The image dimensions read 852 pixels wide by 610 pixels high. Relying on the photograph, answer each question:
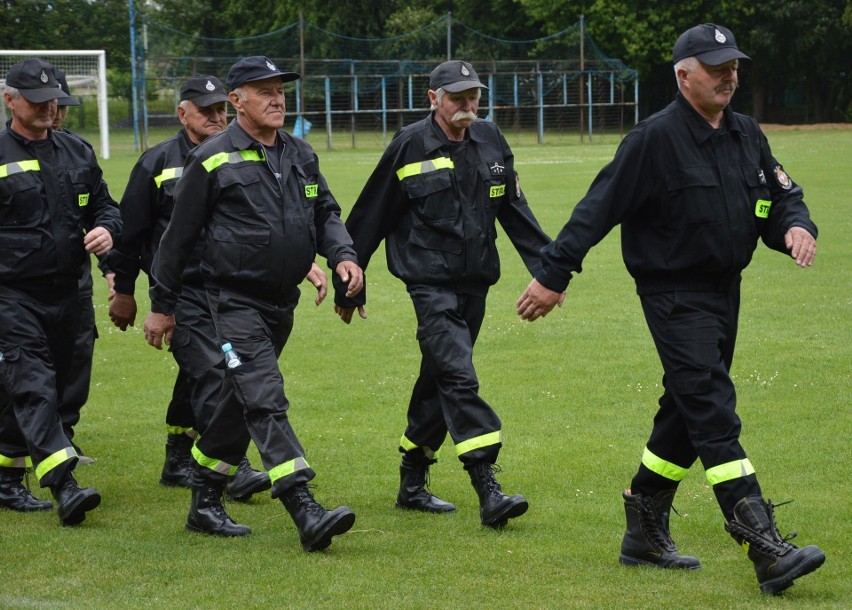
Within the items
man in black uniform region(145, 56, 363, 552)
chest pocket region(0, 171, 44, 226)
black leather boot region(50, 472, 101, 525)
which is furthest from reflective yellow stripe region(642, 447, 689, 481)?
chest pocket region(0, 171, 44, 226)

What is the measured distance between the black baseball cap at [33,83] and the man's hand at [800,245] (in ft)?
13.0

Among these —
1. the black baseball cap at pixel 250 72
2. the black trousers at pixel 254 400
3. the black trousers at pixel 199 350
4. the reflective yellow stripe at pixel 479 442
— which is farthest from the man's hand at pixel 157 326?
the reflective yellow stripe at pixel 479 442

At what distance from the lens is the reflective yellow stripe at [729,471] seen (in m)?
5.25

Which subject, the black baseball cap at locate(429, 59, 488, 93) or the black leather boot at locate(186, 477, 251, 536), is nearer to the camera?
the black leather boot at locate(186, 477, 251, 536)

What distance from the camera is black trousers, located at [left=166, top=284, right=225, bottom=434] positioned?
22.6 ft

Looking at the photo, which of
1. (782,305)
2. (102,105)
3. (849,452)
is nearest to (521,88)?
(102,105)

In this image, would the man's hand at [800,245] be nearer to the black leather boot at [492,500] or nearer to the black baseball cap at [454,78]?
the black leather boot at [492,500]

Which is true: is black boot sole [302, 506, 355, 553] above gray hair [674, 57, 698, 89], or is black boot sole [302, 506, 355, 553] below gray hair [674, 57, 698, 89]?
below

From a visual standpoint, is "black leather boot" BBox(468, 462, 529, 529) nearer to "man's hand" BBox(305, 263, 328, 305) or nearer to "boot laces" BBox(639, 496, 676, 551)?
"boot laces" BBox(639, 496, 676, 551)

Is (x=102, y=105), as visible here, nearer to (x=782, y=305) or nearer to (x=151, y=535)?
(x=782, y=305)

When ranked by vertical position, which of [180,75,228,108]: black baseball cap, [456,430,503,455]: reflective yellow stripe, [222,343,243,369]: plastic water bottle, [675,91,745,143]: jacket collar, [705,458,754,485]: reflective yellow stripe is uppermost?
[180,75,228,108]: black baseball cap

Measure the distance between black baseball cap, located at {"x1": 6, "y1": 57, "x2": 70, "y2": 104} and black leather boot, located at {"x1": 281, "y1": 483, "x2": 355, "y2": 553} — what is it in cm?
267

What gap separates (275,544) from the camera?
620 cm

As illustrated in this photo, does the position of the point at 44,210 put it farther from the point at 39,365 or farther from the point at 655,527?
the point at 655,527
